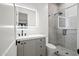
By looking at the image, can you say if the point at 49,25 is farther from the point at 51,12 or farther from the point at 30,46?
the point at 30,46

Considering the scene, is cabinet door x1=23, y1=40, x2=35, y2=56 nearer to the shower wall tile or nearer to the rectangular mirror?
the rectangular mirror

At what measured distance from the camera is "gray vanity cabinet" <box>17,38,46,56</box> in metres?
2.11

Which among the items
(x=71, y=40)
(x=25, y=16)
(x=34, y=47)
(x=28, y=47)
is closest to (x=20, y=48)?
(x=28, y=47)

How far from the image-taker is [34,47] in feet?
7.64

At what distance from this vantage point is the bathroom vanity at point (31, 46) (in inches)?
78.3

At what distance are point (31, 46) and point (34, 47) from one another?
123 millimetres

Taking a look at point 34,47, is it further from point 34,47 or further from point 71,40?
point 71,40

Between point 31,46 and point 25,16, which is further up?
point 25,16

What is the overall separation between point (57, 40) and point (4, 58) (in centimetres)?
331

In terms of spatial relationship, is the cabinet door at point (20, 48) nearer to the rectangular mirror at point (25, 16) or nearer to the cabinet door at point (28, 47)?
the cabinet door at point (28, 47)

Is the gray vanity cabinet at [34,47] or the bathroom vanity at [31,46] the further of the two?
the gray vanity cabinet at [34,47]

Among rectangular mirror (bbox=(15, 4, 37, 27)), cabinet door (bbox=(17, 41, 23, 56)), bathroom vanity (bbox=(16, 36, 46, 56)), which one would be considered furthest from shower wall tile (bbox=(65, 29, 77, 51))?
cabinet door (bbox=(17, 41, 23, 56))

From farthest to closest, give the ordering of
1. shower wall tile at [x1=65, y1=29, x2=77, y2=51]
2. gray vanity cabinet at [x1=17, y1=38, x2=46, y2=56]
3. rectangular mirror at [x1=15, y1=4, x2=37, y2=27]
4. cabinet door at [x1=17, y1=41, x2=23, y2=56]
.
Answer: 1. shower wall tile at [x1=65, y1=29, x2=77, y2=51]
2. rectangular mirror at [x1=15, y1=4, x2=37, y2=27]
3. gray vanity cabinet at [x1=17, y1=38, x2=46, y2=56]
4. cabinet door at [x1=17, y1=41, x2=23, y2=56]

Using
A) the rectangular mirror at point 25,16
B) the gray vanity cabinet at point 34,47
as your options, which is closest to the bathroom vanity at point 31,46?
the gray vanity cabinet at point 34,47
